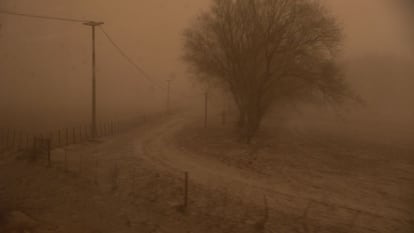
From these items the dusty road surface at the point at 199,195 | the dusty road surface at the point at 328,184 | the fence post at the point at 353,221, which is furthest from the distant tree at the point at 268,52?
the fence post at the point at 353,221

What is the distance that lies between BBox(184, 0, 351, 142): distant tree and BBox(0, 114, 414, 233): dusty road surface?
7033 mm

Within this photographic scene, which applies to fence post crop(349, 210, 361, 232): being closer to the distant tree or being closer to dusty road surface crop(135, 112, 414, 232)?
dusty road surface crop(135, 112, 414, 232)

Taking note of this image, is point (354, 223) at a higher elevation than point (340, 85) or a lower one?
lower

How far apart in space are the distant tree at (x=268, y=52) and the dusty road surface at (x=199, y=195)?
7.03 metres

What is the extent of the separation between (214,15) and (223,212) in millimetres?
18756

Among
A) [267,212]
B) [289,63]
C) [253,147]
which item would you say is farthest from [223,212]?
[289,63]

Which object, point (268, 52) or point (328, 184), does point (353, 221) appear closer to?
point (328, 184)

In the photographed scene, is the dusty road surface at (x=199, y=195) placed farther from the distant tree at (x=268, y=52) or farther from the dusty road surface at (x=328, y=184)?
the distant tree at (x=268, y=52)

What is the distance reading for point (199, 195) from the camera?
43.1 feet

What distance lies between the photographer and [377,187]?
1446 centimetres

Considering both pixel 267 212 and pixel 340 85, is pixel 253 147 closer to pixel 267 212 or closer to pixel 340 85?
pixel 340 85

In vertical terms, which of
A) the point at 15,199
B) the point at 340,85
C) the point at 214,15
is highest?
the point at 214,15

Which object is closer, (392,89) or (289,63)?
(289,63)

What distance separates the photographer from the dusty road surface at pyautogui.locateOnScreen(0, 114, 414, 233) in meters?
10.3
